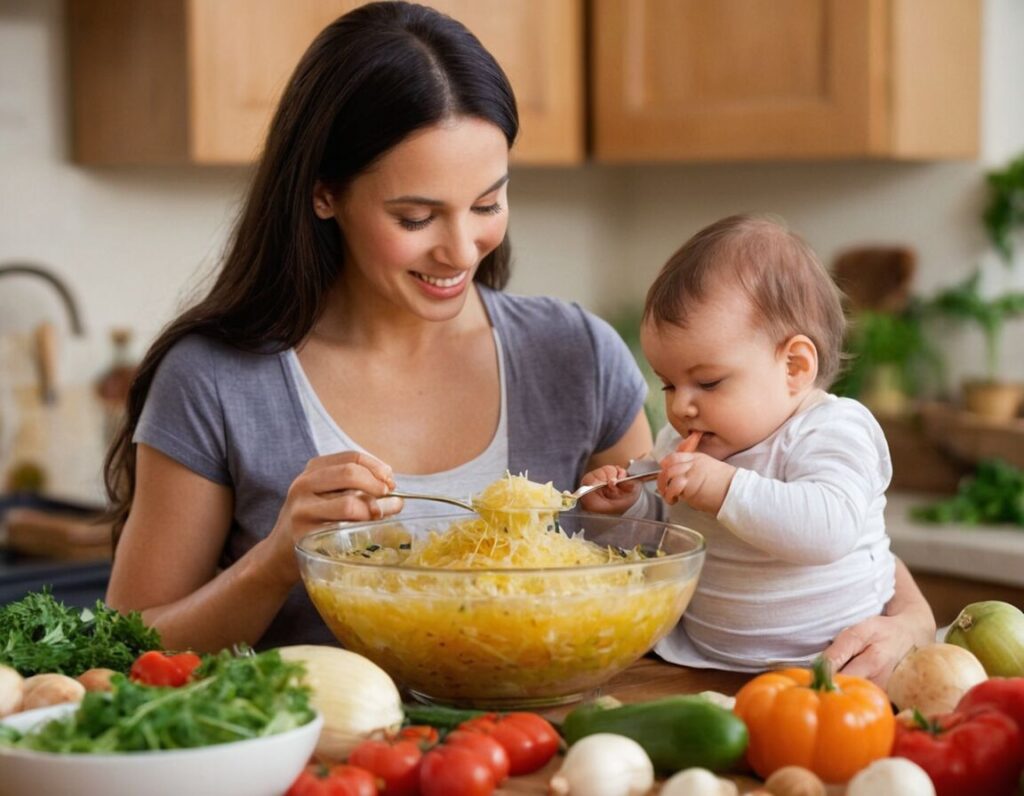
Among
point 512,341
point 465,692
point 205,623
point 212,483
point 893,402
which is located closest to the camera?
point 465,692

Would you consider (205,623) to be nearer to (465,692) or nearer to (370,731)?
(465,692)

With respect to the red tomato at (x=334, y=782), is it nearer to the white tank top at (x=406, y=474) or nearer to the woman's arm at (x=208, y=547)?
the woman's arm at (x=208, y=547)

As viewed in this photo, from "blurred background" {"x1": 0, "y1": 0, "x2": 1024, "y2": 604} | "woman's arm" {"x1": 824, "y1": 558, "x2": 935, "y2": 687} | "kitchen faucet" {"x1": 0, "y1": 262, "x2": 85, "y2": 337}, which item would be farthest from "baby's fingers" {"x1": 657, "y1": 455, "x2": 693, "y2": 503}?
"kitchen faucet" {"x1": 0, "y1": 262, "x2": 85, "y2": 337}

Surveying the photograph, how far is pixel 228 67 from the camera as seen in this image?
294 centimetres

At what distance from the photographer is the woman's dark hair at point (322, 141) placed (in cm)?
171

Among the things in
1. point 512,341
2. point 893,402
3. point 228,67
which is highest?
point 228,67

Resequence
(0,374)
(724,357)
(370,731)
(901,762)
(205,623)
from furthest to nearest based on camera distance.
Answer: (0,374) < (205,623) < (724,357) < (370,731) < (901,762)

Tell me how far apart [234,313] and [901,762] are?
1.09 metres

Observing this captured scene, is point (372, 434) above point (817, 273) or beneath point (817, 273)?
beneath

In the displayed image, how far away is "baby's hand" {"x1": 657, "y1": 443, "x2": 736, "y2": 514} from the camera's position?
1.43m

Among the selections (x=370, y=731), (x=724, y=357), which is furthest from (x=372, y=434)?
(x=370, y=731)

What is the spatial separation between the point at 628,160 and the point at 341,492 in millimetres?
2389

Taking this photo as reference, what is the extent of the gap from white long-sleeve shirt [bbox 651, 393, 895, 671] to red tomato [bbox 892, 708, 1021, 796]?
32 cm

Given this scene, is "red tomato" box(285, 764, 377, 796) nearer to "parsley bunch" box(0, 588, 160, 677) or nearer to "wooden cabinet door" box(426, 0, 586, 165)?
"parsley bunch" box(0, 588, 160, 677)
